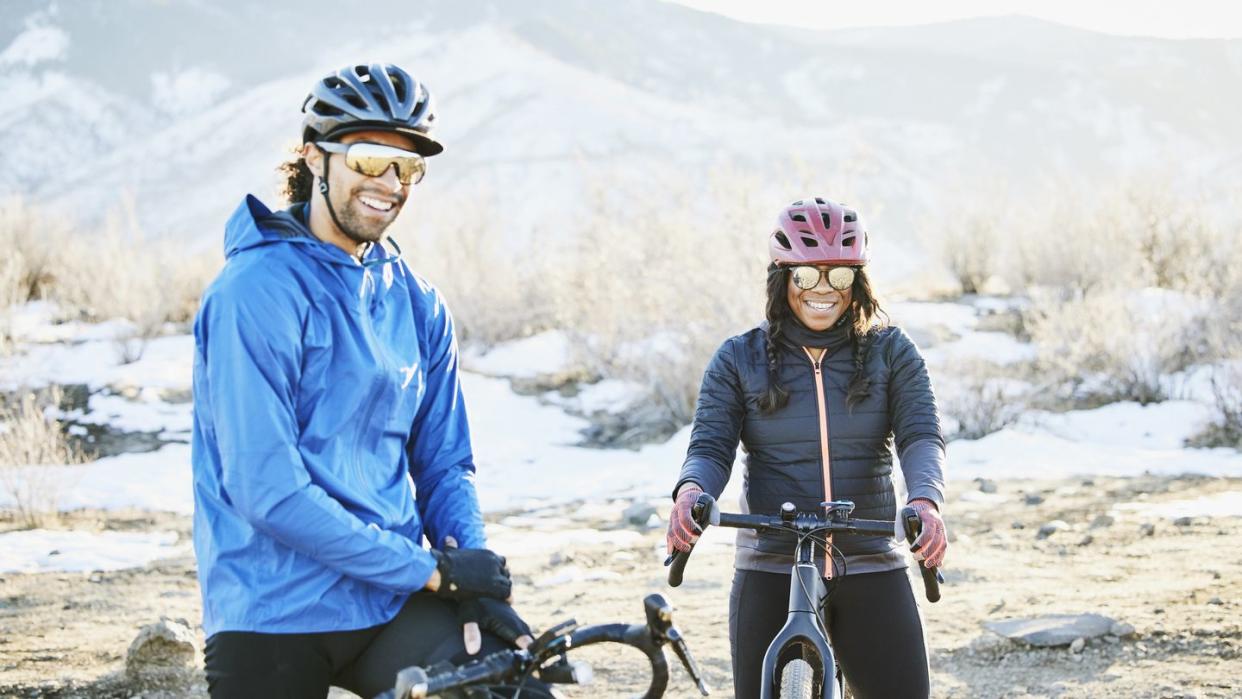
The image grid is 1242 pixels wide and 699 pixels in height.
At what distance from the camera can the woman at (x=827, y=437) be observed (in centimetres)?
312

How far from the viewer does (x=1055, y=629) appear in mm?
5691

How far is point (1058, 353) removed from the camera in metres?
14.2

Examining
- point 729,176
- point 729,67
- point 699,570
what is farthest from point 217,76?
point 699,570

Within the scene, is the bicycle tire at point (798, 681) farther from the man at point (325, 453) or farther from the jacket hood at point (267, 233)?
the jacket hood at point (267, 233)

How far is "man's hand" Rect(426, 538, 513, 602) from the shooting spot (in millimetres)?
2275

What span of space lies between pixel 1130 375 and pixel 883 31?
124 meters

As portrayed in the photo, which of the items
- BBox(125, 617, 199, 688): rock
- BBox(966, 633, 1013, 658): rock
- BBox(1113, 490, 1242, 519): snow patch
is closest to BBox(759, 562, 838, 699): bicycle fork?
Answer: BBox(966, 633, 1013, 658): rock

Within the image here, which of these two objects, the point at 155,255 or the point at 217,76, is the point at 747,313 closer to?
the point at 155,255

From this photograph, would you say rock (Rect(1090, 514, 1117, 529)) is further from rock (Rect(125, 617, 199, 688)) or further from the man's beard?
the man's beard

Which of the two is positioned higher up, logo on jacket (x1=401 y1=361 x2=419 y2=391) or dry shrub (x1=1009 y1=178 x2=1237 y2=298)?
dry shrub (x1=1009 y1=178 x2=1237 y2=298)

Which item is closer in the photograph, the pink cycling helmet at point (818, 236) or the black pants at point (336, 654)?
the black pants at point (336, 654)

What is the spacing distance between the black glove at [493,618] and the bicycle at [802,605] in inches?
25.6

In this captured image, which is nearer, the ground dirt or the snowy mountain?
the ground dirt

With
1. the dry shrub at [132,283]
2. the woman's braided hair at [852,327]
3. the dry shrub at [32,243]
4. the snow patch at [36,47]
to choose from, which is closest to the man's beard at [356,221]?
the woman's braided hair at [852,327]
